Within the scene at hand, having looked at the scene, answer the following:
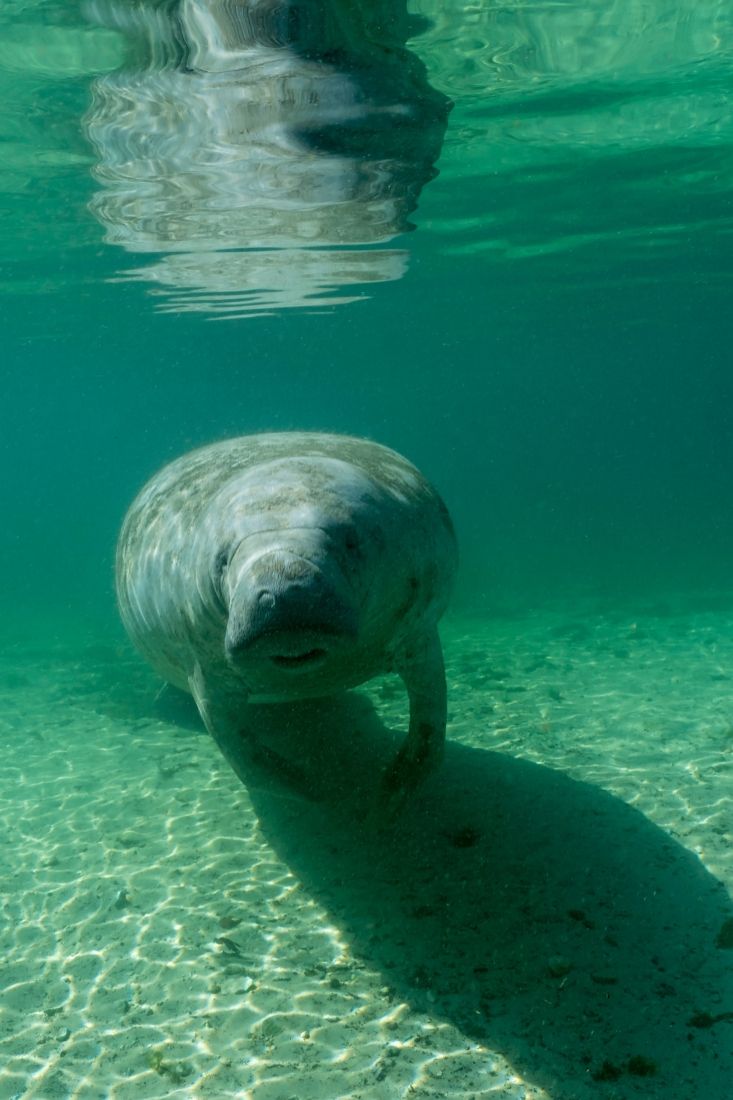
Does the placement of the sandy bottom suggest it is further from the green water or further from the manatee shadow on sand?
the green water

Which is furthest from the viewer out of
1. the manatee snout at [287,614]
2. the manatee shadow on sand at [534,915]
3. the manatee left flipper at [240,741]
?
the manatee left flipper at [240,741]

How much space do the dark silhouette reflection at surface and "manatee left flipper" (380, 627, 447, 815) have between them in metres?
5.22

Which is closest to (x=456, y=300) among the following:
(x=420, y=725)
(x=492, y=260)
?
(x=492, y=260)

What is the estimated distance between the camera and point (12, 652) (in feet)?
51.5

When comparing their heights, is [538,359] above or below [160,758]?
below

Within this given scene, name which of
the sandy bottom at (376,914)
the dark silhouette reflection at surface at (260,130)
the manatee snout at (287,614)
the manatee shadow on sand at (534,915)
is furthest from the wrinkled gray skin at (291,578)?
the dark silhouette reflection at surface at (260,130)

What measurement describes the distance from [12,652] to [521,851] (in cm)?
1292

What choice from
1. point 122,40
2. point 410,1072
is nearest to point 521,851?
point 410,1072

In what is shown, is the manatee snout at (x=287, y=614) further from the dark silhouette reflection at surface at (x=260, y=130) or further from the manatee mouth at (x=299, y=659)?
the dark silhouette reflection at surface at (x=260, y=130)

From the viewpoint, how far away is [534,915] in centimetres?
463

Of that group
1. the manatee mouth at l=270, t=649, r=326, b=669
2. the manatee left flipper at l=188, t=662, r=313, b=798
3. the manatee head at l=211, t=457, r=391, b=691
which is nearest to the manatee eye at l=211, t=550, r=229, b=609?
the manatee head at l=211, t=457, r=391, b=691

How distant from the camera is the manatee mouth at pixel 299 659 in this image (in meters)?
3.65

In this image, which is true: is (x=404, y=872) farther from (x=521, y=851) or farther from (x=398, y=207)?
(x=398, y=207)

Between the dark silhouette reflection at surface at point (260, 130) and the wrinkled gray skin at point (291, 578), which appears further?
the dark silhouette reflection at surface at point (260, 130)
